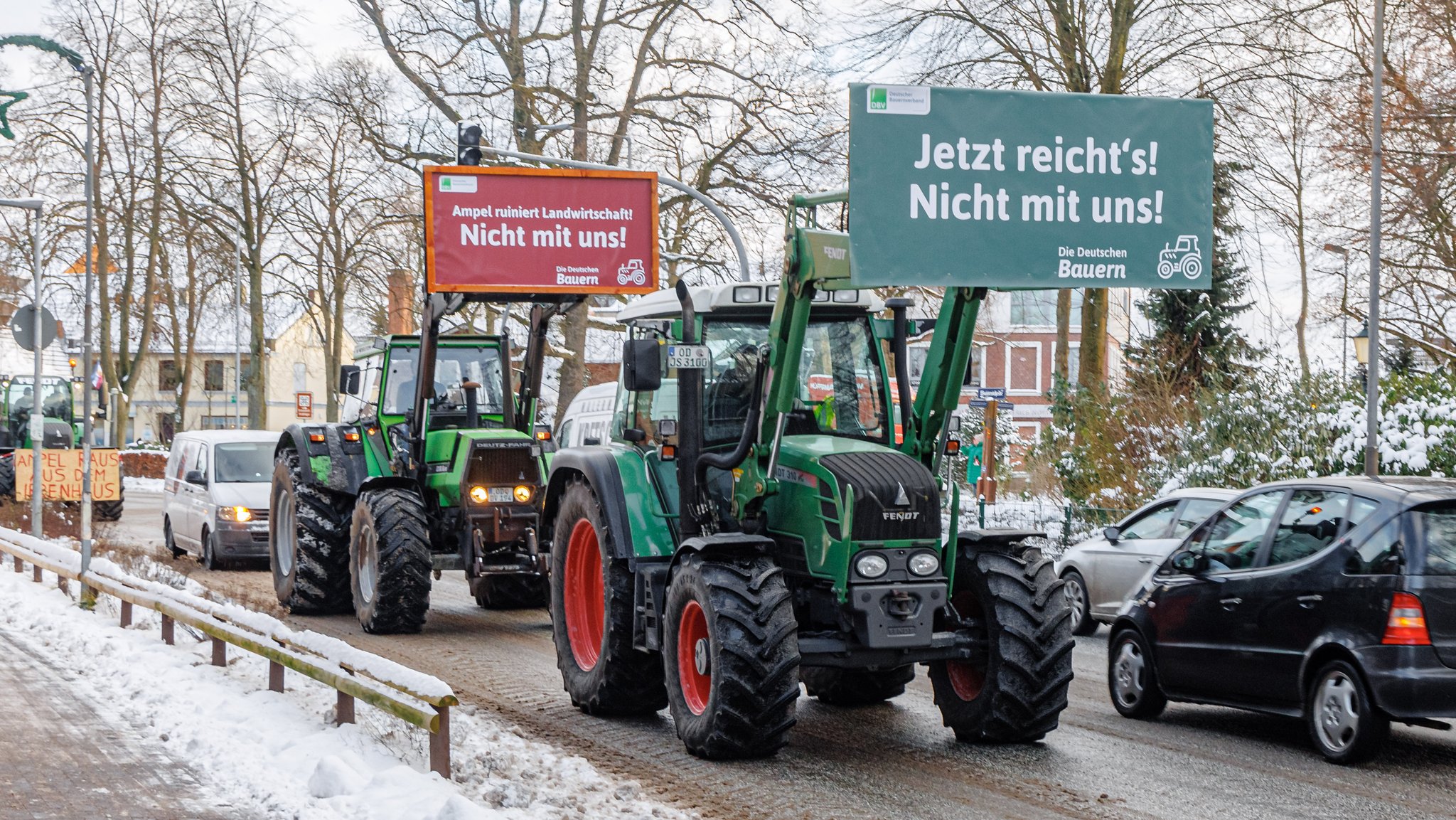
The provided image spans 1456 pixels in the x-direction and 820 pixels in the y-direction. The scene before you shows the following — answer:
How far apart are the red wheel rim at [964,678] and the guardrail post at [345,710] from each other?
10.8ft

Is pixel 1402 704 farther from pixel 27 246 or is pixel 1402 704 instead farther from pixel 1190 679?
pixel 27 246

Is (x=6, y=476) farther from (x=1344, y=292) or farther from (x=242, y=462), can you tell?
(x=1344, y=292)

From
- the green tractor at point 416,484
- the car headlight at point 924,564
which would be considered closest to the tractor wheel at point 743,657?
the car headlight at point 924,564

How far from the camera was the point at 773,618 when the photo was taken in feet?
25.7

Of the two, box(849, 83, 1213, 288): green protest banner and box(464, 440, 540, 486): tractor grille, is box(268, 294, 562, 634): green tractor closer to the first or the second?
box(464, 440, 540, 486): tractor grille

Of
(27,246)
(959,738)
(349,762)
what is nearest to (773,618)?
(959,738)

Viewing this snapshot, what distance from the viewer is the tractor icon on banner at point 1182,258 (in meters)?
8.05

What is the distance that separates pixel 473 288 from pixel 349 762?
702cm

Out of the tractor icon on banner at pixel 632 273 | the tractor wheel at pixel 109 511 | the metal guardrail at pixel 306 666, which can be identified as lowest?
the tractor wheel at pixel 109 511

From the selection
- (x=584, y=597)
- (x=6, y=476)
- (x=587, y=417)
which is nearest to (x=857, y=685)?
(x=584, y=597)

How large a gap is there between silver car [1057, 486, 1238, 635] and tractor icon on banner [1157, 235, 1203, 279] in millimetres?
5748

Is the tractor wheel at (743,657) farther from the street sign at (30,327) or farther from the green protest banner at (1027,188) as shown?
the street sign at (30,327)

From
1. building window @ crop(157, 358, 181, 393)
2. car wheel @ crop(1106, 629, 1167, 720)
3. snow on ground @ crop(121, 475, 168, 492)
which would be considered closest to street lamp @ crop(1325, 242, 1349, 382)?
car wheel @ crop(1106, 629, 1167, 720)

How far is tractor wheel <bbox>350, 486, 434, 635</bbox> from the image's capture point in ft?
44.0
